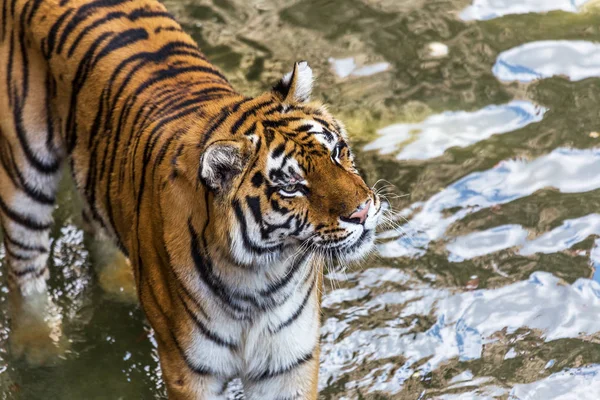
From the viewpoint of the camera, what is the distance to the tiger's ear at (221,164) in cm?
277

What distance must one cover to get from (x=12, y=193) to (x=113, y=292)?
87 cm

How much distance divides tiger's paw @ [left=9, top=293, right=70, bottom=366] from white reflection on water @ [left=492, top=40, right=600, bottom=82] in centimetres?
308

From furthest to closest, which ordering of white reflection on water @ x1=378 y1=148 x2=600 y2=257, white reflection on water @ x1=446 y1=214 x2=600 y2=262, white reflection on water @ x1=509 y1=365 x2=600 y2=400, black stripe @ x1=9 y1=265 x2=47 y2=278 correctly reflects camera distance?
white reflection on water @ x1=378 y1=148 x2=600 y2=257, white reflection on water @ x1=446 y1=214 x2=600 y2=262, black stripe @ x1=9 y1=265 x2=47 y2=278, white reflection on water @ x1=509 y1=365 x2=600 y2=400

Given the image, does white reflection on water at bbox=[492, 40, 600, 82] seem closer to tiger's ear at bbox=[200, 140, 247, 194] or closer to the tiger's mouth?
the tiger's mouth

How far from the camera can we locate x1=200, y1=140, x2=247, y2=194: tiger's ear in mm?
2766

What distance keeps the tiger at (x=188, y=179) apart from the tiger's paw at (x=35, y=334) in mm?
390

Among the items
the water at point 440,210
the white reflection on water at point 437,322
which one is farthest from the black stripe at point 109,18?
the white reflection on water at point 437,322

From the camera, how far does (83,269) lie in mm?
4949

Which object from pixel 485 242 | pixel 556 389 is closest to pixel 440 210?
pixel 485 242

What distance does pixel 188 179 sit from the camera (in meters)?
3.03

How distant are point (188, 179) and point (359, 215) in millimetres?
592

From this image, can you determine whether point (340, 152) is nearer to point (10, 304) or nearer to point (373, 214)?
point (373, 214)

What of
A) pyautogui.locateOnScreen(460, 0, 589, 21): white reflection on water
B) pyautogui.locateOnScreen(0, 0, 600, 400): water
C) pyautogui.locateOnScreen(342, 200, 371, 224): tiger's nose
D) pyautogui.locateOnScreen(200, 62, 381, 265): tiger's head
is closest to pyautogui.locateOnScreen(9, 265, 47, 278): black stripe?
pyautogui.locateOnScreen(0, 0, 600, 400): water

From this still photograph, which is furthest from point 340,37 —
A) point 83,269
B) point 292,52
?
point 83,269
